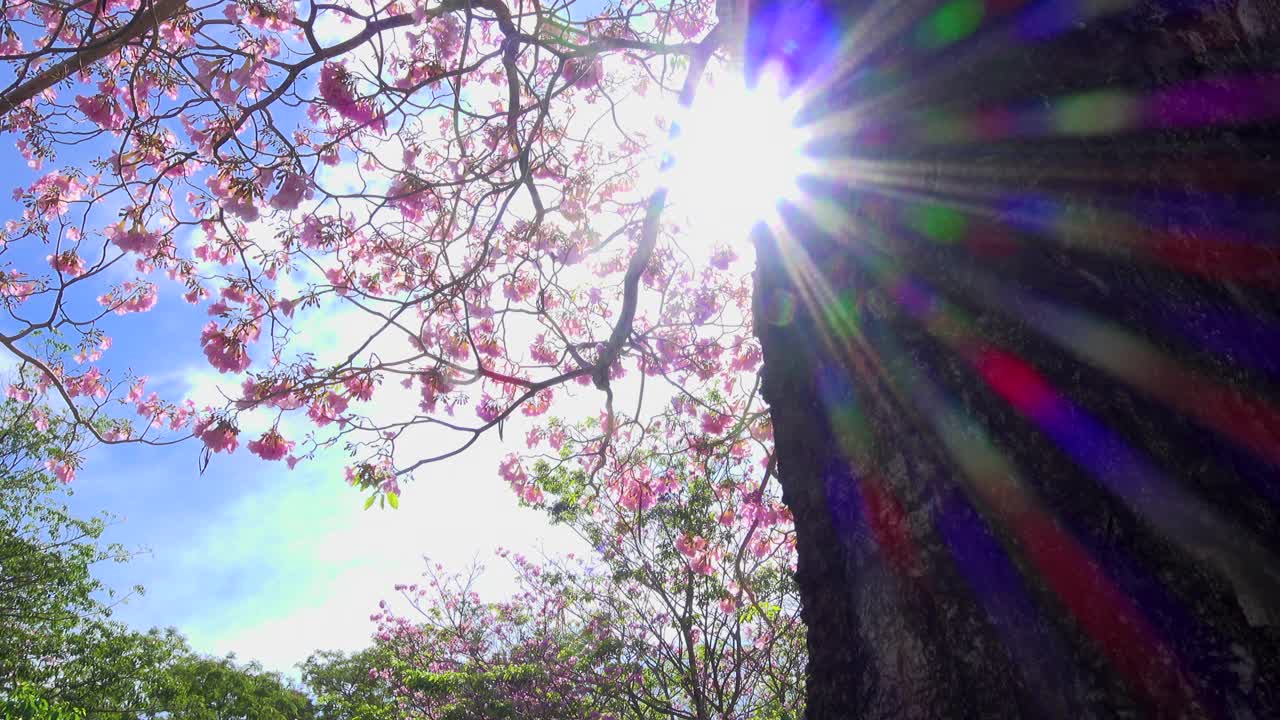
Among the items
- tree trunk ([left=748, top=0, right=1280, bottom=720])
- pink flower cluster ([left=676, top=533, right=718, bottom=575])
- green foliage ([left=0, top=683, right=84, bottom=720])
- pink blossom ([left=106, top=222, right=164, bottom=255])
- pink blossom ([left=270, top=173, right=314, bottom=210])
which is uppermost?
pink blossom ([left=106, top=222, right=164, bottom=255])

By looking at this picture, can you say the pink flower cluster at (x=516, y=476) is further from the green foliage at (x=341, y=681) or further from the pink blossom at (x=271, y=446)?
the green foliage at (x=341, y=681)

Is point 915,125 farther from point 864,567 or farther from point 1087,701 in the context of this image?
point 1087,701

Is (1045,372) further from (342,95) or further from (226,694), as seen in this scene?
(226,694)

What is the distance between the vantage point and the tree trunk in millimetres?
542

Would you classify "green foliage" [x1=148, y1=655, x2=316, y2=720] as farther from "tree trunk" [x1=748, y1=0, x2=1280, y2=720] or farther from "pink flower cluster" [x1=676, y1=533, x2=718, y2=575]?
"tree trunk" [x1=748, y1=0, x2=1280, y2=720]

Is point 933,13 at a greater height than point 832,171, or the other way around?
point 933,13

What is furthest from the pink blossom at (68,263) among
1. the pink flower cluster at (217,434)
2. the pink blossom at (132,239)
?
the pink flower cluster at (217,434)

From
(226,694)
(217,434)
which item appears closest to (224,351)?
(217,434)

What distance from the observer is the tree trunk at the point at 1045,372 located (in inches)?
21.3

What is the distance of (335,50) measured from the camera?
3.03 metres

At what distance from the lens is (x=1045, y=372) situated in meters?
0.67

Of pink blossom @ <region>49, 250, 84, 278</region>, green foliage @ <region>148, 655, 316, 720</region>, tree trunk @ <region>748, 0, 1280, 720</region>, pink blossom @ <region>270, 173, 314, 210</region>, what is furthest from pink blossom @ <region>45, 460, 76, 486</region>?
green foliage @ <region>148, 655, 316, 720</region>

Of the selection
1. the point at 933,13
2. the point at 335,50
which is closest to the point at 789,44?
the point at 933,13

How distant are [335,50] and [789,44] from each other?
2.70m
